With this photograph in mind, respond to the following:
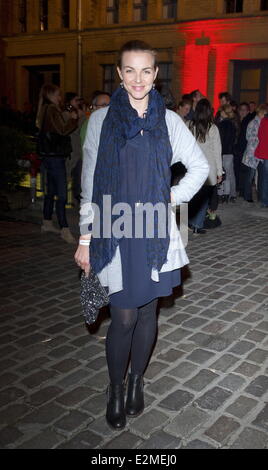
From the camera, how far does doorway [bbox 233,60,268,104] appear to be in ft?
59.6

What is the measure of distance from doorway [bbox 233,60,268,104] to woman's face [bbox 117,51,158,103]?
55.3ft

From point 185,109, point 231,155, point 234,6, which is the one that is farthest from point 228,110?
point 234,6

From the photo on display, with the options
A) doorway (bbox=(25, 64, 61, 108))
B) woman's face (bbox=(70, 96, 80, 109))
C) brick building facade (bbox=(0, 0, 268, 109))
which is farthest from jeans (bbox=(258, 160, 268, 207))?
doorway (bbox=(25, 64, 61, 108))

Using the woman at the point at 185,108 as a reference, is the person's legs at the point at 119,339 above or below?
below

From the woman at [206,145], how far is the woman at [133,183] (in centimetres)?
457

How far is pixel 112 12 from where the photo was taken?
72.2 feet

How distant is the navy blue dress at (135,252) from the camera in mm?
2508

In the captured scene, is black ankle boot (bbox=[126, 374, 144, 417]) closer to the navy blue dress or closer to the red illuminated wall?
the navy blue dress

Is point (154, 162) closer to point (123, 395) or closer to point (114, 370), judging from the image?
point (114, 370)

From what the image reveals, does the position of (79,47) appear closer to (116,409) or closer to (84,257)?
(84,257)

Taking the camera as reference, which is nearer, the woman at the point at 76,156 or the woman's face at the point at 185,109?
the woman at the point at 76,156

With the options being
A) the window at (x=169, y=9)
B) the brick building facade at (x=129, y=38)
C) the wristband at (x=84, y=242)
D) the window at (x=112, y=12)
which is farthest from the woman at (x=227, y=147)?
the window at (x=112, y=12)

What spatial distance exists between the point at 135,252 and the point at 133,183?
0.38 metres

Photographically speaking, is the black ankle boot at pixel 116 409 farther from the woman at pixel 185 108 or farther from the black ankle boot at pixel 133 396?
the woman at pixel 185 108
